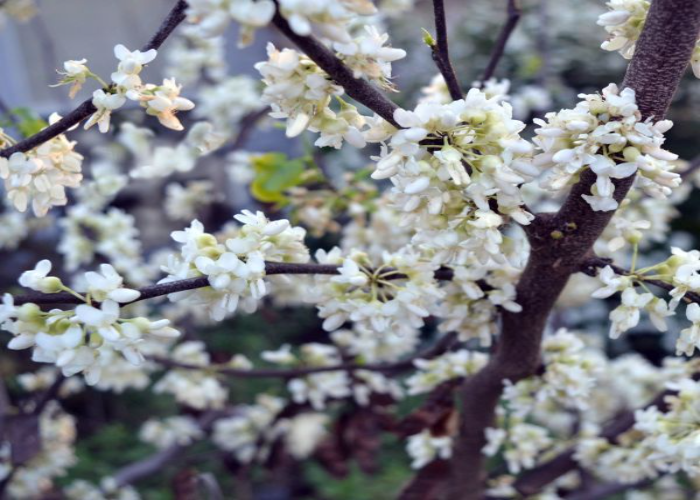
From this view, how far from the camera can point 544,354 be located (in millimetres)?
1162

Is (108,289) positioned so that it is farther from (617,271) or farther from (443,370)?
(443,370)

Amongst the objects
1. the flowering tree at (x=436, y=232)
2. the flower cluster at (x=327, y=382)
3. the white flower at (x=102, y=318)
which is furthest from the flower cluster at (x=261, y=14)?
the flower cluster at (x=327, y=382)

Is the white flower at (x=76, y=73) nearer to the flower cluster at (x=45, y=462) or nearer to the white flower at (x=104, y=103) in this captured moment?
the white flower at (x=104, y=103)

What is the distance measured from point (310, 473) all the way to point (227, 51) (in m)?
2.27

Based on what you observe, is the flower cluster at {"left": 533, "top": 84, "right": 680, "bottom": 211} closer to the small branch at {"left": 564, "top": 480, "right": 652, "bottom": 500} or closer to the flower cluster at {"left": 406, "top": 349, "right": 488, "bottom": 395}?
the flower cluster at {"left": 406, "top": 349, "right": 488, "bottom": 395}

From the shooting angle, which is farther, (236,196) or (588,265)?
(236,196)

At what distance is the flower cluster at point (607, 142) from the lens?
0.70 metres

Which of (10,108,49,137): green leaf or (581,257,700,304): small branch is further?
(10,108,49,137): green leaf

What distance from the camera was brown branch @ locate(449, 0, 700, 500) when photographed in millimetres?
721

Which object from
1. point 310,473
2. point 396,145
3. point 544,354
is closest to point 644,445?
point 544,354

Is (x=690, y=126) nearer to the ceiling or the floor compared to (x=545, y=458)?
nearer to the ceiling

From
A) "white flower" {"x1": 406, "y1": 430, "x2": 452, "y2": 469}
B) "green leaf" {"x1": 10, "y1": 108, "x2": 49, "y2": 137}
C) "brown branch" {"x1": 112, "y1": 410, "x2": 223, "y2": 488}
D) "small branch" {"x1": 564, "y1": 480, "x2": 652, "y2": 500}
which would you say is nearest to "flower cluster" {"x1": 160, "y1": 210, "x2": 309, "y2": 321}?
"green leaf" {"x1": 10, "y1": 108, "x2": 49, "y2": 137}

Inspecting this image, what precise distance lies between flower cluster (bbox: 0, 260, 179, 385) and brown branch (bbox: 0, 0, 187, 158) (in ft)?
0.50

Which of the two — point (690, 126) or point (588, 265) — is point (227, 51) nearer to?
point (690, 126)
